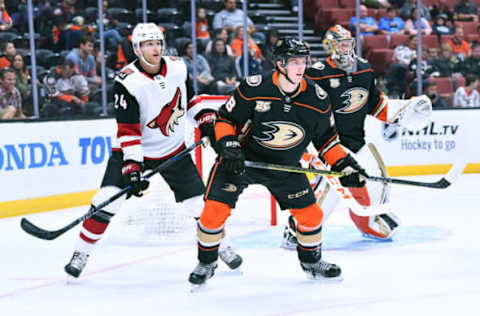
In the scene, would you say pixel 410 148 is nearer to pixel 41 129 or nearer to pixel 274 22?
pixel 274 22

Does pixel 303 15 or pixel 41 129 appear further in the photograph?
pixel 303 15

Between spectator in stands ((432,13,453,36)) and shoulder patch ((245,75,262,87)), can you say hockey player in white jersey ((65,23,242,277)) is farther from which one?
spectator in stands ((432,13,453,36))

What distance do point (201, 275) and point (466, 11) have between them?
6.32 metres

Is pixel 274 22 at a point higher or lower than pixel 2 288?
higher

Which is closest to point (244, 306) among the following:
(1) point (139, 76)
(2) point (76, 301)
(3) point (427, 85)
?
(2) point (76, 301)

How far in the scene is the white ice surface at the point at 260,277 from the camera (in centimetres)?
293

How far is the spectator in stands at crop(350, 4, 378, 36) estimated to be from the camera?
7605 millimetres

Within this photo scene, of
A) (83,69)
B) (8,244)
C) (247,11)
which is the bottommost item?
(8,244)

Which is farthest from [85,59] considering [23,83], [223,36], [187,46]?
[223,36]

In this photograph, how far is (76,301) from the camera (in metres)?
3.09

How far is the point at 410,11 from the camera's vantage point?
808 cm

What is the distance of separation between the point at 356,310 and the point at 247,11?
16.2ft

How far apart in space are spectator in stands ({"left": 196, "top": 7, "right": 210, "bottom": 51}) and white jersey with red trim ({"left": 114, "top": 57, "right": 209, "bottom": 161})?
136 inches

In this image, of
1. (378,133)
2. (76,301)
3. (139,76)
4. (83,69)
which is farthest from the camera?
(378,133)
